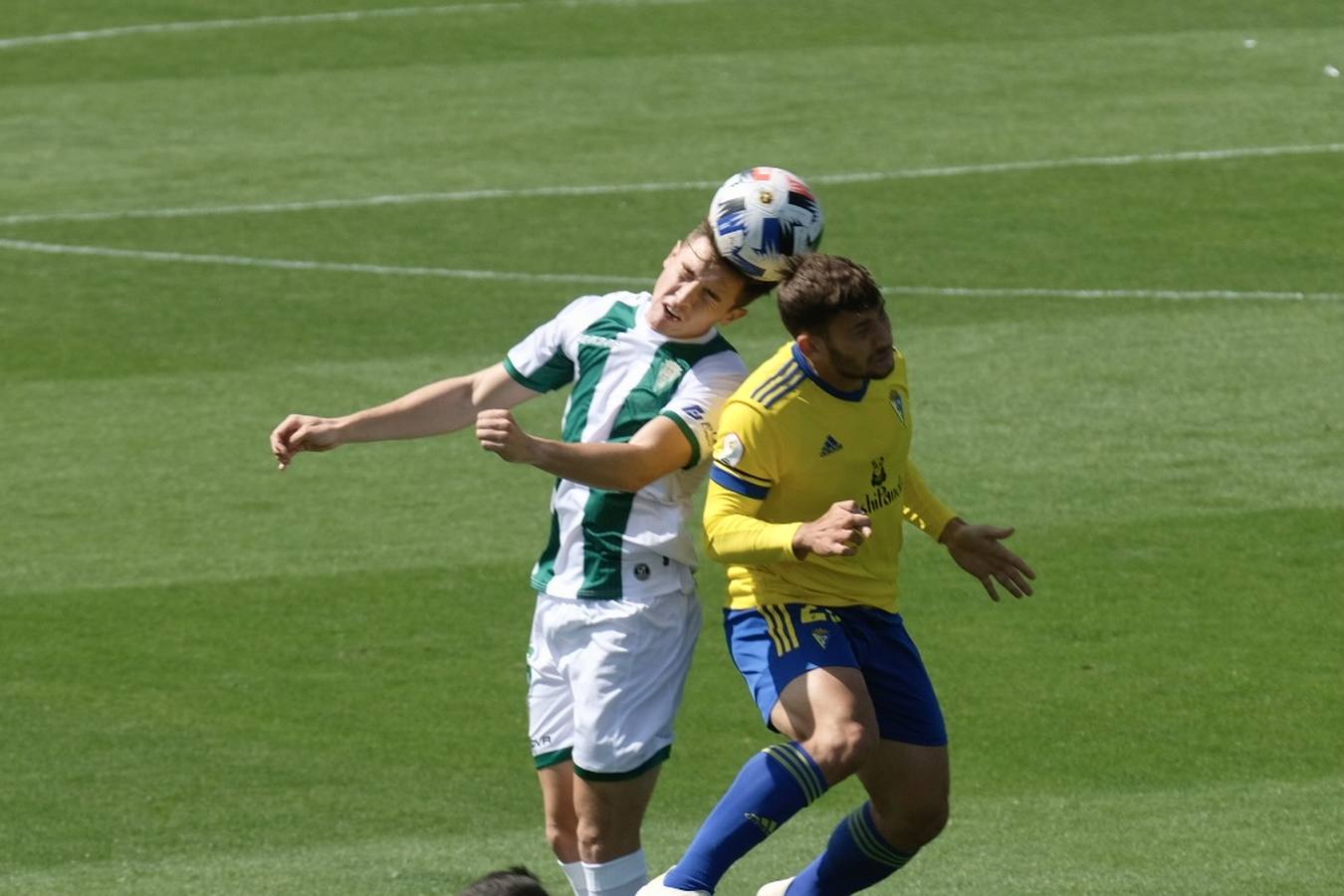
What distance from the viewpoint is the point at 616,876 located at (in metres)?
6.61

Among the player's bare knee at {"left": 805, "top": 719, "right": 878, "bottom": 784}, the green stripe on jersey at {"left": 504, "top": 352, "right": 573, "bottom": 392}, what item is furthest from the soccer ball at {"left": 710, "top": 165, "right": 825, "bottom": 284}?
the player's bare knee at {"left": 805, "top": 719, "right": 878, "bottom": 784}

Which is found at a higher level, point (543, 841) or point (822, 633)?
point (822, 633)

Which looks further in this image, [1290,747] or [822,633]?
[1290,747]

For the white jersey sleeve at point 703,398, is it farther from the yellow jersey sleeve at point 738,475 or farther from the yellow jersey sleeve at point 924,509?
the yellow jersey sleeve at point 924,509

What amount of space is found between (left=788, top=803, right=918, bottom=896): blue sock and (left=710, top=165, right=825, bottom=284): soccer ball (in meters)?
1.50

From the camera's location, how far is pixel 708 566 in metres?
11.3

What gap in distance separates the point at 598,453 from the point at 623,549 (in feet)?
1.49

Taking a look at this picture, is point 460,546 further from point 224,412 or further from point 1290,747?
point 1290,747

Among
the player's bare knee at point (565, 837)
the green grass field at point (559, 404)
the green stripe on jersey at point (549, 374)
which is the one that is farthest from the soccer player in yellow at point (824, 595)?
the green grass field at point (559, 404)

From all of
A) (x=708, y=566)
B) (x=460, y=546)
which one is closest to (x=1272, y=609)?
(x=708, y=566)

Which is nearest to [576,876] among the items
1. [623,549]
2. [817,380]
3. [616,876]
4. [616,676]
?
[616,876]

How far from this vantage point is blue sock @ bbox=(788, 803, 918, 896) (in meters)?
6.59

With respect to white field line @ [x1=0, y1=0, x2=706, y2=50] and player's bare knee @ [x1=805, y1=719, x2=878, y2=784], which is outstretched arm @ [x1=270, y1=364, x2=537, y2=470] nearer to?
player's bare knee @ [x1=805, y1=719, x2=878, y2=784]

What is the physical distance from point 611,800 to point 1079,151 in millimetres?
14467
